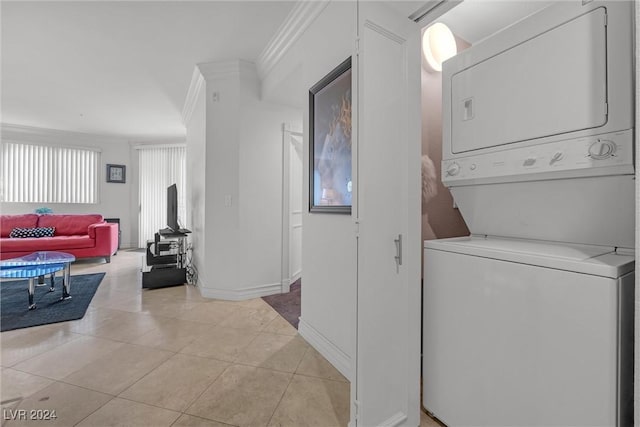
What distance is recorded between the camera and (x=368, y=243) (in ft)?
3.79

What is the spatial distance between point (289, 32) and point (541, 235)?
7.72ft

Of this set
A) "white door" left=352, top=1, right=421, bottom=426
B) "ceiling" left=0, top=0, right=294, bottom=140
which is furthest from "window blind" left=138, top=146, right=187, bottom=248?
"white door" left=352, top=1, right=421, bottom=426

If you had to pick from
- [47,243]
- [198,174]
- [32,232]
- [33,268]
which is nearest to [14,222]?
[32,232]

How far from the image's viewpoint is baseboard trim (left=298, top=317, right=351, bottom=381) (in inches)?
68.9

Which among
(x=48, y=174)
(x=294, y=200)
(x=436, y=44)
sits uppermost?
(x=436, y=44)

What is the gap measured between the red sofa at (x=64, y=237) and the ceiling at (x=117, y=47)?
1901 mm

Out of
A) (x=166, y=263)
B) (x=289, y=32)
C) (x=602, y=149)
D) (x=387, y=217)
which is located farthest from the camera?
(x=166, y=263)

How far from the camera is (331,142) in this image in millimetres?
1942

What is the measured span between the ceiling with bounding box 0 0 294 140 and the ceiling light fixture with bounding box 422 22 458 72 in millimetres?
1059

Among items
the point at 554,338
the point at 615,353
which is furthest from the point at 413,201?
the point at 615,353

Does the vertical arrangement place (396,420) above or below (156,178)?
below

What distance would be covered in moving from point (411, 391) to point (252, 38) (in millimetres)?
2981

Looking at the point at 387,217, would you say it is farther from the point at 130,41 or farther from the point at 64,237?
the point at 64,237

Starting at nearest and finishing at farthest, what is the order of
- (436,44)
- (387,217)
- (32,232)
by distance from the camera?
(387,217)
(436,44)
(32,232)
